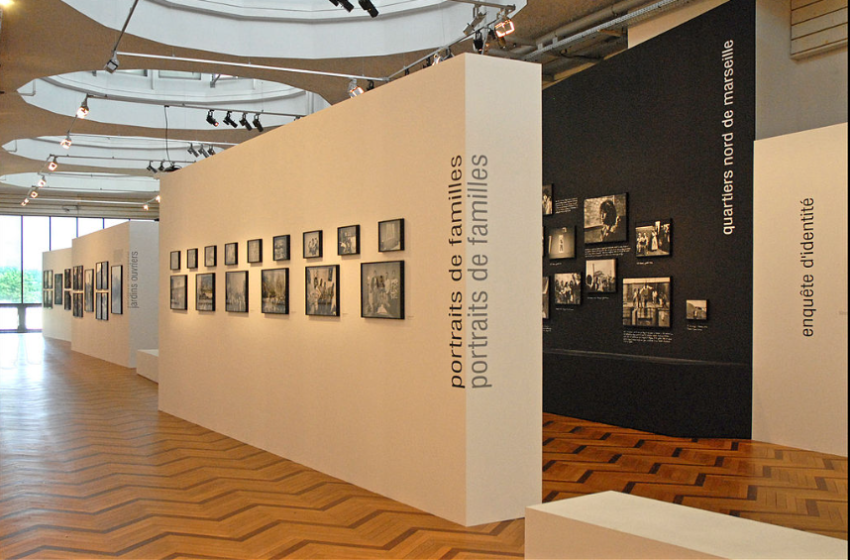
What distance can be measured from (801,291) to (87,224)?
29.0 meters

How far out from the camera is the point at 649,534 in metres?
3.49

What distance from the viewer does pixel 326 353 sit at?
7.01m

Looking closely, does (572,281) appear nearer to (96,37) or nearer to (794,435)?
(794,435)

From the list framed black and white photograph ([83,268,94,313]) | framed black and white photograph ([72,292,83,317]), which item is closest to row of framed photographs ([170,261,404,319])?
framed black and white photograph ([83,268,94,313])

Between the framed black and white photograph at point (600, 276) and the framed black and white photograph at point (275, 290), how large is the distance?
4338 mm

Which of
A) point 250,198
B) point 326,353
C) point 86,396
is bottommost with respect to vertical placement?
point 86,396

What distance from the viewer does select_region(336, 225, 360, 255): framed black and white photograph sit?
6566mm

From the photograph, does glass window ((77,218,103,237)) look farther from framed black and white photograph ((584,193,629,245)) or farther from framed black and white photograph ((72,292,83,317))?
framed black and white photograph ((584,193,629,245))

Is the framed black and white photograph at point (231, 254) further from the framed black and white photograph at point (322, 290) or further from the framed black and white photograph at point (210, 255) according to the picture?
the framed black and white photograph at point (322, 290)

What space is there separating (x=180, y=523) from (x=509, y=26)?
6.37 metres

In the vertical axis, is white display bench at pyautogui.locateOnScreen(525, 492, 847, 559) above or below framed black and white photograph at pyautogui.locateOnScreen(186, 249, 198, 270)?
below

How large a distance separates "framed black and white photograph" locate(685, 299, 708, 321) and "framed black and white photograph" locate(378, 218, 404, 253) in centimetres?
428

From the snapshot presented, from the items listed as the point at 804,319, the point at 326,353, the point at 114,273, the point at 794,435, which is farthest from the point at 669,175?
the point at 114,273

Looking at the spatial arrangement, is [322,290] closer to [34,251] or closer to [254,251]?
[254,251]
